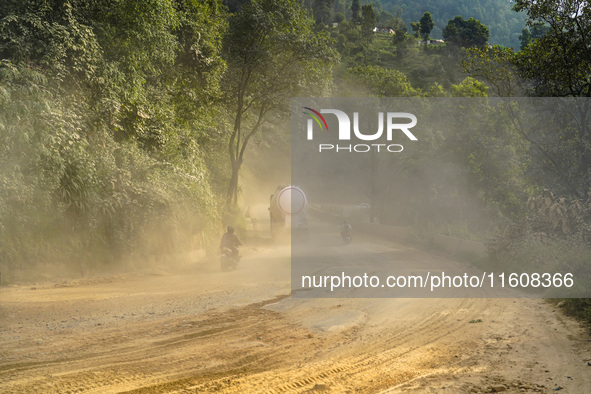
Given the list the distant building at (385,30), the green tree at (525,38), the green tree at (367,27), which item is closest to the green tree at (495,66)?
the green tree at (525,38)

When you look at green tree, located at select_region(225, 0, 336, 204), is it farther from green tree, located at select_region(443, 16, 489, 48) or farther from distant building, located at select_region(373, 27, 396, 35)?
distant building, located at select_region(373, 27, 396, 35)

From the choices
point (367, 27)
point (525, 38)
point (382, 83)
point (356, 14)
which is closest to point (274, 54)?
point (382, 83)

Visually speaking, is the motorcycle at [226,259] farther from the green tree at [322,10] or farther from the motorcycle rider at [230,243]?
the green tree at [322,10]

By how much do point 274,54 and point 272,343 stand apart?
862 inches

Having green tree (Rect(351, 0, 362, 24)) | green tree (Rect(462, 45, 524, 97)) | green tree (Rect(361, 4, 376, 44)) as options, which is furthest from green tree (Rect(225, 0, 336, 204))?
green tree (Rect(351, 0, 362, 24))

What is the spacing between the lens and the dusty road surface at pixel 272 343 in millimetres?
6477

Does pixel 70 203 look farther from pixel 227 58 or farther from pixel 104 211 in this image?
pixel 227 58

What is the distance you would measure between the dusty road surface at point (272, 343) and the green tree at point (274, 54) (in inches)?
695

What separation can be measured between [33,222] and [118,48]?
6.64 metres

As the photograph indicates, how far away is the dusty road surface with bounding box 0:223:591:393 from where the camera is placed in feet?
21.2

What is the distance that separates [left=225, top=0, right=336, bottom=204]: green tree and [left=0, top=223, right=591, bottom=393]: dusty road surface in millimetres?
17662

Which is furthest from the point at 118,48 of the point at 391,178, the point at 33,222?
the point at 391,178

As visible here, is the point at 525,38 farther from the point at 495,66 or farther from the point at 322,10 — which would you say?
the point at 495,66

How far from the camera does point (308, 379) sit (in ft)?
21.8
